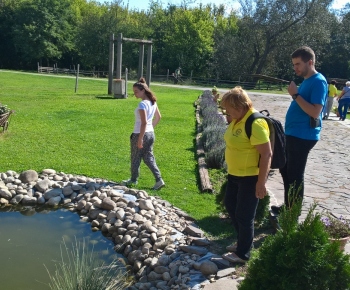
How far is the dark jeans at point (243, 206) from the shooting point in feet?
13.5

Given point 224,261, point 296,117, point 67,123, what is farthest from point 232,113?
point 67,123

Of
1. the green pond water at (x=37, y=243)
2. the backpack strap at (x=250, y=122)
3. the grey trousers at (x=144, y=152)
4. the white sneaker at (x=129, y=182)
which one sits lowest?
the green pond water at (x=37, y=243)

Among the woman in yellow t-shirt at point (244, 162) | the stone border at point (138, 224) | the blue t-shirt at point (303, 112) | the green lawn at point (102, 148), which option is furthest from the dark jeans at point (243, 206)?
the blue t-shirt at point (303, 112)

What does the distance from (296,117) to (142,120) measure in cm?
239

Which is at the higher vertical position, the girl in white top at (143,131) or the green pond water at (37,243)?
the girl in white top at (143,131)

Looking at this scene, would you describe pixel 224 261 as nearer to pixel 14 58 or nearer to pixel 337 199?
pixel 337 199

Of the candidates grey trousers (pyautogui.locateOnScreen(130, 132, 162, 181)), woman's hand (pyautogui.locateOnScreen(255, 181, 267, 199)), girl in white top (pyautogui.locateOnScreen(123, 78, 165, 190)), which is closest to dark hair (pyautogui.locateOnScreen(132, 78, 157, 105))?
girl in white top (pyautogui.locateOnScreen(123, 78, 165, 190))

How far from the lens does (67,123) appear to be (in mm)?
12430

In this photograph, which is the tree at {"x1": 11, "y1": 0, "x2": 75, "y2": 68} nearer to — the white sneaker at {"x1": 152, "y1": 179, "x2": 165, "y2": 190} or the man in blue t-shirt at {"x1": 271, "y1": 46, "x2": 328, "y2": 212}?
the white sneaker at {"x1": 152, "y1": 179, "x2": 165, "y2": 190}

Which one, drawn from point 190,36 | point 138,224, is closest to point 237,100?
point 138,224

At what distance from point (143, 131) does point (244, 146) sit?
267 cm

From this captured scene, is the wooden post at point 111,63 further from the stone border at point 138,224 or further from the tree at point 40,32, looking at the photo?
the tree at point 40,32

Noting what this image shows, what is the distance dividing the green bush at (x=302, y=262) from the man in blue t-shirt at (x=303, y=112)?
55.4 inches

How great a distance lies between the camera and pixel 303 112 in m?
4.78
